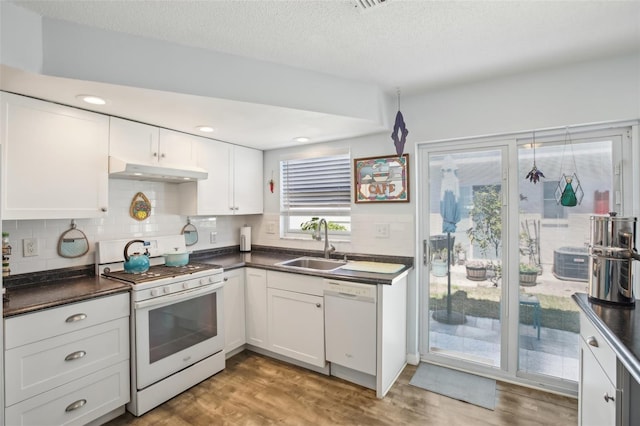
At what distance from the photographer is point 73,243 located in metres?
2.38

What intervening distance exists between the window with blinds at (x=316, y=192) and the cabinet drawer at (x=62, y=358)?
197 centimetres

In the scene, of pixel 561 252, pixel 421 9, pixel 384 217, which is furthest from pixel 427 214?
pixel 421 9

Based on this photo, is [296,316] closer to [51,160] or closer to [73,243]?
[73,243]

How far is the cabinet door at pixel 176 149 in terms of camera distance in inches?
106

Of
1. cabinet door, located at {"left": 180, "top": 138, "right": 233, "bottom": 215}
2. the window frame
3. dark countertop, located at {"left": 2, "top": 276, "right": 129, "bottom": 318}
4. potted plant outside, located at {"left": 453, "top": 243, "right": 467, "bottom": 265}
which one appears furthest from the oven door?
potted plant outside, located at {"left": 453, "top": 243, "right": 467, "bottom": 265}

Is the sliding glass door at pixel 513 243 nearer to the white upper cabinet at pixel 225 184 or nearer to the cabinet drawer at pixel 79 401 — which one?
the white upper cabinet at pixel 225 184

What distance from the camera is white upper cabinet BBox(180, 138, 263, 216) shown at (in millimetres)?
3035

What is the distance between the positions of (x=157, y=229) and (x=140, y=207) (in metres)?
0.27

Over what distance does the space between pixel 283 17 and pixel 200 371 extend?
2.62 m

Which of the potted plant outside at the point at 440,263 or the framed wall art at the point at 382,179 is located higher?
the framed wall art at the point at 382,179

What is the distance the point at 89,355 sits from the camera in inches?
76.9

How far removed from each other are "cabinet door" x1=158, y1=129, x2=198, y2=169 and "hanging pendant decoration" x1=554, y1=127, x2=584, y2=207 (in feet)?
10.0

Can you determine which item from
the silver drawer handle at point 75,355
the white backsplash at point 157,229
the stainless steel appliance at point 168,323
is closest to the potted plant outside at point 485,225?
the white backsplash at point 157,229

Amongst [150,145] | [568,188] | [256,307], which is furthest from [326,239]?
[568,188]
